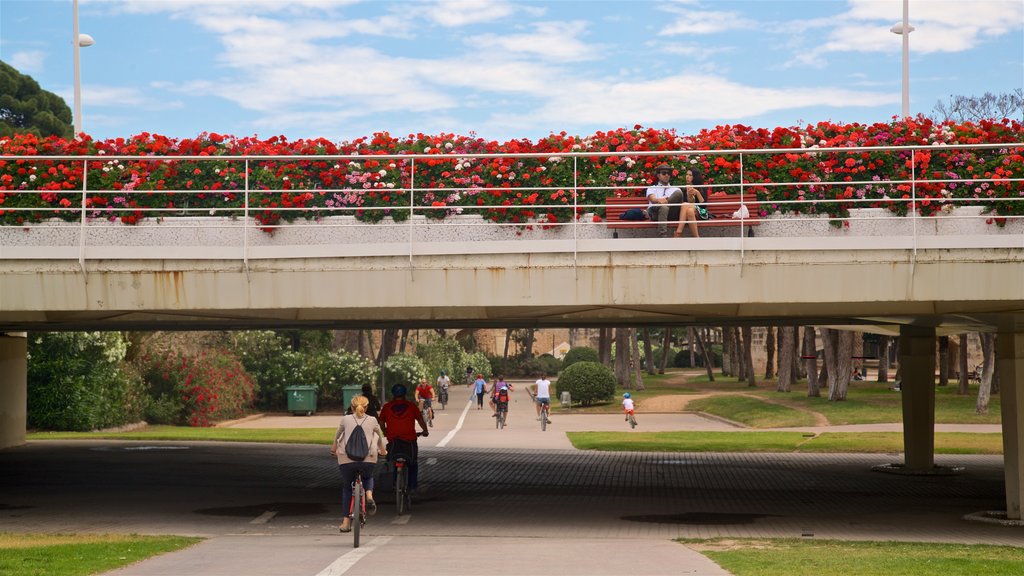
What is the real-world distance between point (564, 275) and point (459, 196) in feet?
7.96

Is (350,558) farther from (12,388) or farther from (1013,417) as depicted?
(12,388)

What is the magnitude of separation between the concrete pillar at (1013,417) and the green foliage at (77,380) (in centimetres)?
2476

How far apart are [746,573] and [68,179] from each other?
35.2 feet

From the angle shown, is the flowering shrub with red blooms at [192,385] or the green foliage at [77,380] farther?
→ the flowering shrub with red blooms at [192,385]

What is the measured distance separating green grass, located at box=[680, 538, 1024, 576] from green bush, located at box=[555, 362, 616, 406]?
109 feet

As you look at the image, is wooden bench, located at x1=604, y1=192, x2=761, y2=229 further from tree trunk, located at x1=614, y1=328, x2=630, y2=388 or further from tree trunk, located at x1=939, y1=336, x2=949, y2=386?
tree trunk, located at x1=939, y1=336, x2=949, y2=386

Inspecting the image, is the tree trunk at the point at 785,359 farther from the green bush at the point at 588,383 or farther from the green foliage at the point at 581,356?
the green foliage at the point at 581,356

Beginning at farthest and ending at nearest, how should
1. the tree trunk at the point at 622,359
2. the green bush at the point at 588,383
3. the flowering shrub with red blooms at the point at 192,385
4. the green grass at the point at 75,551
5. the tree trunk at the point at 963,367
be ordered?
the tree trunk at the point at 622,359 < the tree trunk at the point at 963,367 < the green bush at the point at 588,383 < the flowering shrub with red blooms at the point at 192,385 < the green grass at the point at 75,551

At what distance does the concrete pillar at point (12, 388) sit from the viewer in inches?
1090

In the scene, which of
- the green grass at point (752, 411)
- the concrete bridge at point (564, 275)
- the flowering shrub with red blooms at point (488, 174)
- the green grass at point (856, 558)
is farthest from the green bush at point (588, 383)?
the green grass at point (856, 558)

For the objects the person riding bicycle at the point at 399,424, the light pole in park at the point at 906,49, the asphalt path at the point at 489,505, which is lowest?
the asphalt path at the point at 489,505

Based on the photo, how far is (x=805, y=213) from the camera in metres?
16.2

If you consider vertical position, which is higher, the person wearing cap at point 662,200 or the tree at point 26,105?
the tree at point 26,105

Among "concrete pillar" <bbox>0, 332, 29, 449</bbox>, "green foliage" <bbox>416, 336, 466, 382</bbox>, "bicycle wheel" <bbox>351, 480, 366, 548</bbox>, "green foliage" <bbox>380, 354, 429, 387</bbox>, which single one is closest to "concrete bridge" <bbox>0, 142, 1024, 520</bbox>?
"bicycle wheel" <bbox>351, 480, 366, 548</bbox>
